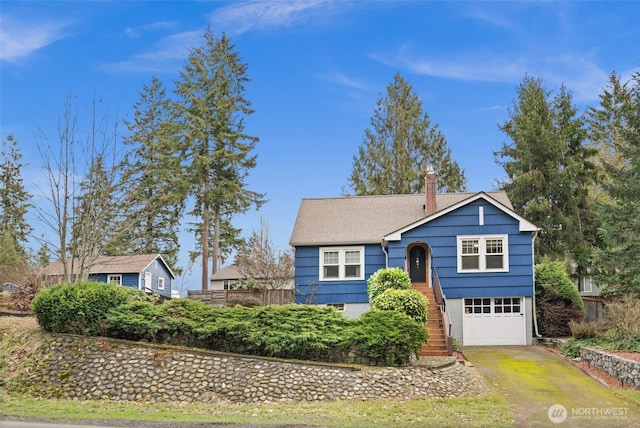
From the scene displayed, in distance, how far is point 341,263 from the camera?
80.5ft

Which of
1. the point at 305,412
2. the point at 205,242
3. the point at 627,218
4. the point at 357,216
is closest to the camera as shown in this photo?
the point at 305,412

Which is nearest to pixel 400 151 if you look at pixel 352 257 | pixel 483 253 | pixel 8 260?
pixel 352 257

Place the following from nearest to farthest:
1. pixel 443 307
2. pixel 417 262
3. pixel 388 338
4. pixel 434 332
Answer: pixel 388 338, pixel 434 332, pixel 443 307, pixel 417 262

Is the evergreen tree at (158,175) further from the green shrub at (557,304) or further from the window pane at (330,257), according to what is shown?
the green shrub at (557,304)

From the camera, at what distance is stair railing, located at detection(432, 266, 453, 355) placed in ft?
60.5

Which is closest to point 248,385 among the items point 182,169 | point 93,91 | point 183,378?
point 183,378

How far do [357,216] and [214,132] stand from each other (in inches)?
660

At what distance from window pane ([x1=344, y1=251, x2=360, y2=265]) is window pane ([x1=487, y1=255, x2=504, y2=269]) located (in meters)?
5.40

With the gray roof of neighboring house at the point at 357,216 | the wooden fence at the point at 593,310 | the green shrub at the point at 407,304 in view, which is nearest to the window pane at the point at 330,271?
the gray roof of neighboring house at the point at 357,216

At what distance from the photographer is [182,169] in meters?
38.8

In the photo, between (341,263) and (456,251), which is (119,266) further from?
(456,251)

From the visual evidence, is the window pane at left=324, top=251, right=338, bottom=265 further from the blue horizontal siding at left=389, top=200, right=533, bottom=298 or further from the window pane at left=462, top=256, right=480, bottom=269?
the window pane at left=462, top=256, right=480, bottom=269

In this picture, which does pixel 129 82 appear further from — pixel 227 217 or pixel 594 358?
pixel 227 217

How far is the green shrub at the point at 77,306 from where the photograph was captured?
56.7 ft
